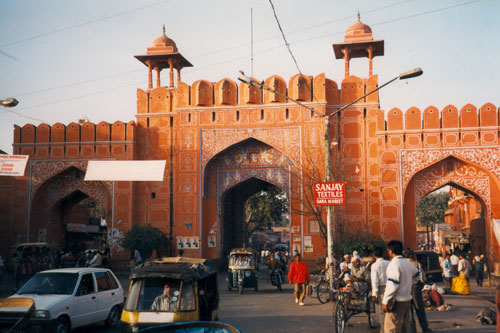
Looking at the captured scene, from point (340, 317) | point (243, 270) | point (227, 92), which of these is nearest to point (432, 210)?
point (227, 92)

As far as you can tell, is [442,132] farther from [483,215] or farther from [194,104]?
[194,104]

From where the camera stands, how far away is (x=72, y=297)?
9.05 meters

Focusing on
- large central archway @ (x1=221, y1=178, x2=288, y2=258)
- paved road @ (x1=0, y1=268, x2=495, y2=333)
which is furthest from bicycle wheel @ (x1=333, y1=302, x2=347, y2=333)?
large central archway @ (x1=221, y1=178, x2=288, y2=258)

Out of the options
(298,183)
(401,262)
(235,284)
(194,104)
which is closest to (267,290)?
(235,284)

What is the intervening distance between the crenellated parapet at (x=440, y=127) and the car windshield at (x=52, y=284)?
1650cm

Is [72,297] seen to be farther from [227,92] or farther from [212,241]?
[227,92]

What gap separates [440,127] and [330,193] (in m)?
11.3

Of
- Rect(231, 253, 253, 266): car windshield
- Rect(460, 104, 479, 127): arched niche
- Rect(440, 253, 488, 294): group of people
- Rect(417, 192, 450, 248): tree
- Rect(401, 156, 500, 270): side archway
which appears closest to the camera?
Rect(440, 253, 488, 294): group of people

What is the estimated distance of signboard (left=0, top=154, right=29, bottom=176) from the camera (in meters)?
19.8

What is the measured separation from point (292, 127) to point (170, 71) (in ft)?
23.0

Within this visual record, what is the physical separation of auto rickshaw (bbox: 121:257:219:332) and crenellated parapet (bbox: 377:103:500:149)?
16.9 m

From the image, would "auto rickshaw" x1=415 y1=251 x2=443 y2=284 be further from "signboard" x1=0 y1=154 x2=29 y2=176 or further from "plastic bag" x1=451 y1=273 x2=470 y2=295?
"signboard" x1=0 y1=154 x2=29 y2=176

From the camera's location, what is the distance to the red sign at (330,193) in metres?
13.6

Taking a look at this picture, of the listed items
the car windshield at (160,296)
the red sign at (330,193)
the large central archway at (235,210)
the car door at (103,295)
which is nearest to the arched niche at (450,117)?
the large central archway at (235,210)
